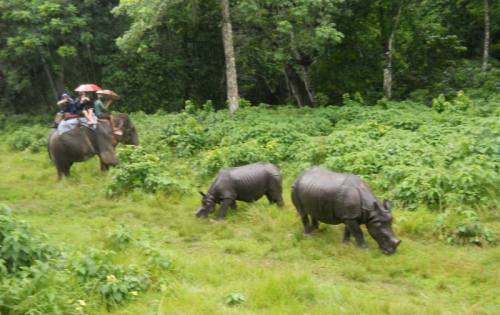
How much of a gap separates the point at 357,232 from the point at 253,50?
15588mm

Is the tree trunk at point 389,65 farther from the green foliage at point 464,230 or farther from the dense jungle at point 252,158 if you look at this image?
the green foliage at point 464,230

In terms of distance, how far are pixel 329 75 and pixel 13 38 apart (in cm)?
1314

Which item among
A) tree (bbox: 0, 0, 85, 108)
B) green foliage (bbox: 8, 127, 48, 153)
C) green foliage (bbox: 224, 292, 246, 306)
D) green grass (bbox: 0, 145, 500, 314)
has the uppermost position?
tree (bbox: 0, 0, 85, 108)

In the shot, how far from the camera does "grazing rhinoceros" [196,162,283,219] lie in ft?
36.5

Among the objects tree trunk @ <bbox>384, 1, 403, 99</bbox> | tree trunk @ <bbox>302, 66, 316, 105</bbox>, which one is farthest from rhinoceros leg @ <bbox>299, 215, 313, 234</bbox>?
tree trunk @ <bbox>302, 66, 316, 105</bbox>

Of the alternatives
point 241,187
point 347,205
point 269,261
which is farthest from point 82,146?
point 347,205

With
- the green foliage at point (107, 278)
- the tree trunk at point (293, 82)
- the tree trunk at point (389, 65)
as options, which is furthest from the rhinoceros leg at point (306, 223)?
the tree trunk at point (293, 82)

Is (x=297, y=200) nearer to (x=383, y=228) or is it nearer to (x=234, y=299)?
(x=383, y=228)

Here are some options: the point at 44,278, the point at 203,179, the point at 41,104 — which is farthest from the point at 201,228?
the point at 41,104

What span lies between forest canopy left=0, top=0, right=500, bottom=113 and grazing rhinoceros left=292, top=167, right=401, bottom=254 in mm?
8865

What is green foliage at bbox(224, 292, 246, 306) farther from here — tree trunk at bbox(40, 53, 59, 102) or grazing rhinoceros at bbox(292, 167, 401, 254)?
tree trunk at bbox(40, 53, 59, 102)

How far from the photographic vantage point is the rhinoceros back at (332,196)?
9125 mm

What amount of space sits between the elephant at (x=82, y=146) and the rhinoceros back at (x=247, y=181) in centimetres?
482

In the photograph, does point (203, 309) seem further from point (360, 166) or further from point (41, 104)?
point (41, 104)
